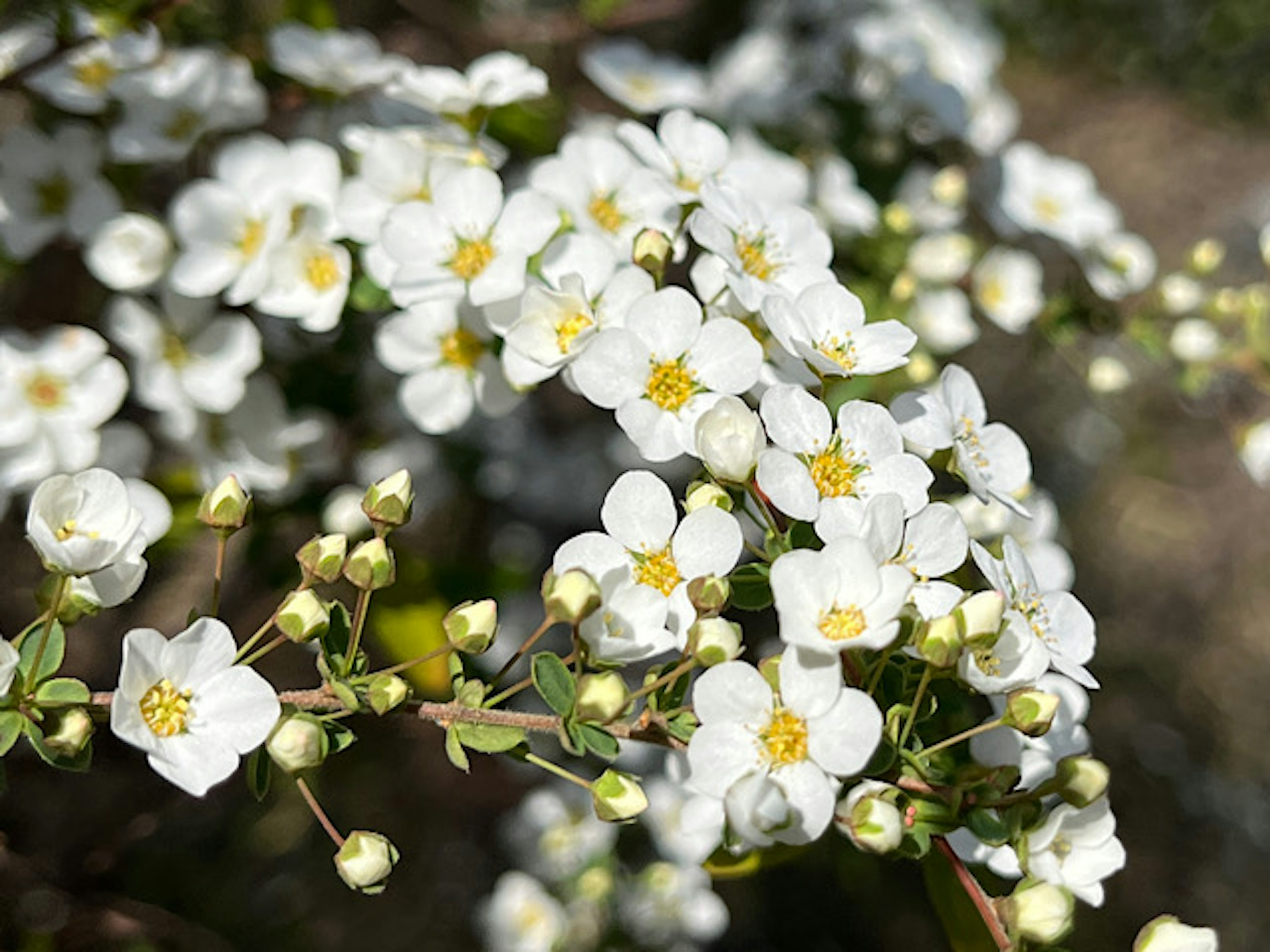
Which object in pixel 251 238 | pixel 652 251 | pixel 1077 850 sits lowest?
pixel 251 238

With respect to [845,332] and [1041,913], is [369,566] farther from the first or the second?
[1041,913]

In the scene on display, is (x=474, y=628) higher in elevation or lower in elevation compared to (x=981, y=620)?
lower

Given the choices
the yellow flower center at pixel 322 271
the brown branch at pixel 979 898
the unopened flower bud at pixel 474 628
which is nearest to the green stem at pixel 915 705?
the brown branch at pixel 979 898

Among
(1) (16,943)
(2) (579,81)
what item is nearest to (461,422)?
(1) (16,943)

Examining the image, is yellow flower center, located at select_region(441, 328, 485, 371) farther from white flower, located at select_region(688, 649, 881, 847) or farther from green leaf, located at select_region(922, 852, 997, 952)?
green leaf, located at select_region(922, 852, 997, 952)

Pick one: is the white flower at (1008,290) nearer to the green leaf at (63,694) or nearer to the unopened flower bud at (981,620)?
the unopened flower bud at (981,620)

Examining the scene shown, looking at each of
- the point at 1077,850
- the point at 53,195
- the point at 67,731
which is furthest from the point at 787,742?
the point at 53,195
